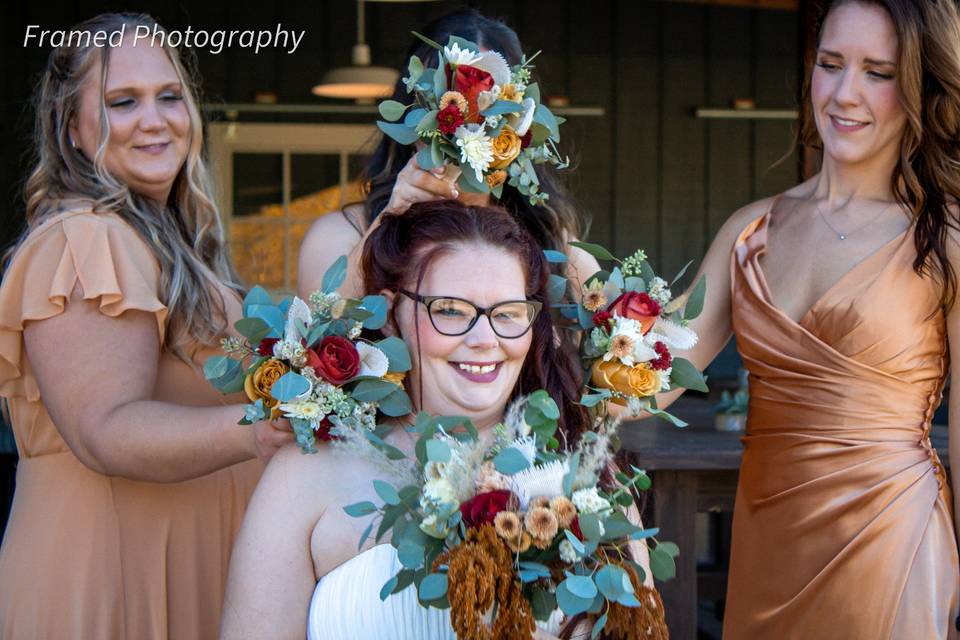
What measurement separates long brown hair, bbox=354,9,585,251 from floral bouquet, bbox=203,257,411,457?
527 mm

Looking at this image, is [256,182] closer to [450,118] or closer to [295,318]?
[450,118]

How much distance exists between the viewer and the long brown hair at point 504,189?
2.44 meters

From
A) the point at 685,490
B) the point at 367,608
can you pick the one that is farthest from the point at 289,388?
the point at 685,490

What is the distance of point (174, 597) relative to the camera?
2379 millimetres

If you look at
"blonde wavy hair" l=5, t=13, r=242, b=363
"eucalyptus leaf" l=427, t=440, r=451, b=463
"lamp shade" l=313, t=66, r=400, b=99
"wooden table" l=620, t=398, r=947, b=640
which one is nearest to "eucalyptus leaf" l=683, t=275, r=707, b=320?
"eucalyptus leaf" l=427, t=440, r=451, b=463

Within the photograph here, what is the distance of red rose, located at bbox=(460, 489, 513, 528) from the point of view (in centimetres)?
164

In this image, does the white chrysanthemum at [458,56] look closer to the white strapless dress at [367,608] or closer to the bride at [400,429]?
the bride at [400,429]

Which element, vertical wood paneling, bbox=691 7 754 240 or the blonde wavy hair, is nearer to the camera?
the blonde wavy hair

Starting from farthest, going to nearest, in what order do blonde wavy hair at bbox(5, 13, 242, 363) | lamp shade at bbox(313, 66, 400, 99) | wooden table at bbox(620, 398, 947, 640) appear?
lamp shade at bbox(313, 66, 400, 99) → wooden table at bbox(620, 398, 947, 640) → blonde wavy hair at bbox(5, 13, 242, 363)

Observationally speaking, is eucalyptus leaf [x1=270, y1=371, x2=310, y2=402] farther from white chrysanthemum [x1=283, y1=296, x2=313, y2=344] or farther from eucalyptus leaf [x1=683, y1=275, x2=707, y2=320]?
eucalyptus leaf [x1=683, y1=275, x2=707, y2=320]

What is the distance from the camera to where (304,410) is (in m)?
1.87

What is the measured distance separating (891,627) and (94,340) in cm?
168

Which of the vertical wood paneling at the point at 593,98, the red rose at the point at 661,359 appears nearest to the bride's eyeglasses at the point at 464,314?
the red rose at the point at 661,359

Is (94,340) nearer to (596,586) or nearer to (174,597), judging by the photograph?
(174,597)
